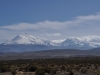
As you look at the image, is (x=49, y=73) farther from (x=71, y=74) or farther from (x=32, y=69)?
(x=32, y=69)

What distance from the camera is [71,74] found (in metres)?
30.3

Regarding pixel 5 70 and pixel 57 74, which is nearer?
pixel 57 74

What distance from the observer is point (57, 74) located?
3114 centimetres

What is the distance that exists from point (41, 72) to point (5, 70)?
7936mm

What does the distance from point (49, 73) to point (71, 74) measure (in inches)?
122

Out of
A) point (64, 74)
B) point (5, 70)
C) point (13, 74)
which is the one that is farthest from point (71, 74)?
point (5, 70)

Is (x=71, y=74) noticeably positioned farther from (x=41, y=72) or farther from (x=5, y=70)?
(x=5, y=70)

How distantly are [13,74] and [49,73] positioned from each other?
14.9ft

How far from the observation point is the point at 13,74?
30.5 meters

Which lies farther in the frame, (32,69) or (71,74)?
(32,69)

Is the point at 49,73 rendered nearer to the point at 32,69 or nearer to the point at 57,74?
the point at 57,74

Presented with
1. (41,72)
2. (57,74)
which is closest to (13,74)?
(41,72)

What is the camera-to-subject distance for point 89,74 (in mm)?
30922

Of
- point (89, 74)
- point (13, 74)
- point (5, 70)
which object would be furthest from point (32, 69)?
point (89, 74)
